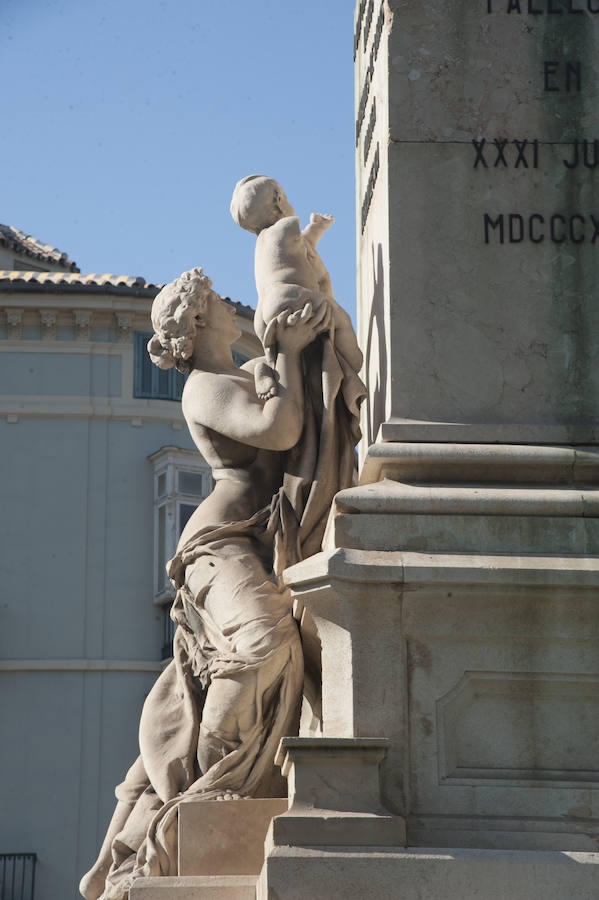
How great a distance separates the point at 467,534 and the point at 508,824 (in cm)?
104

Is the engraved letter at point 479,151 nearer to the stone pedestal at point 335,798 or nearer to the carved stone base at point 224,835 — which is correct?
the stone pedestal at point 335,798

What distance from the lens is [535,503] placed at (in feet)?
20.7

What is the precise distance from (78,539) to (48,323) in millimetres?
3478

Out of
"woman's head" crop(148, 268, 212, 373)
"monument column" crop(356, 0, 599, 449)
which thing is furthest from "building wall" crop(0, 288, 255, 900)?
"monument column" crop(356, 0, 599, 449)

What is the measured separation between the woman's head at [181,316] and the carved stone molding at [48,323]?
19361 millimetres

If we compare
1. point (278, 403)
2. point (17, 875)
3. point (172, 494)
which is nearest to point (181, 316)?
point (278, 403)

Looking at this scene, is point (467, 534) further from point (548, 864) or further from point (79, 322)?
point (79, 322)

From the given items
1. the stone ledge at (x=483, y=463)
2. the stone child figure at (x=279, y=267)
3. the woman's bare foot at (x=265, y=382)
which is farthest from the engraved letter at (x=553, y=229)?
the woman's bare foot at (x=265, y=382)

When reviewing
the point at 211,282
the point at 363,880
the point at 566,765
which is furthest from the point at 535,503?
the point at 211,282

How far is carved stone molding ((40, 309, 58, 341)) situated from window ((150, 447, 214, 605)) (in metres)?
2.56

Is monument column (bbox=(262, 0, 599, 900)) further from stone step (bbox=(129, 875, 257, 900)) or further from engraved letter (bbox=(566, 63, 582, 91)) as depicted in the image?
stone step (bbox=(129, 875, 257, 900))

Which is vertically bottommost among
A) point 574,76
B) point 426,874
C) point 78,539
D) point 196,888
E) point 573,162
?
point 196,888

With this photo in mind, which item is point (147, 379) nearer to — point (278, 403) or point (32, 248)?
point (32, 248)

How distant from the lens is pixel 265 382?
23.9ft
